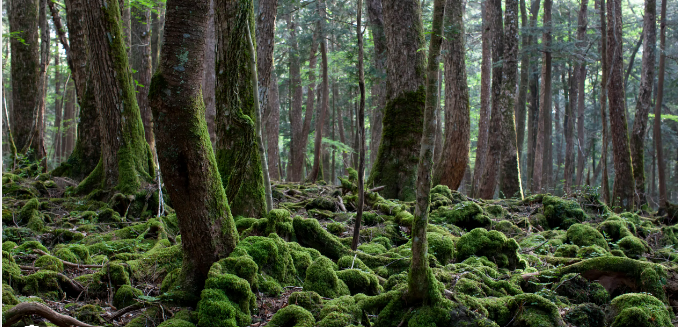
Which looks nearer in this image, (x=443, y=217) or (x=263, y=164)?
(x=263, y=164)

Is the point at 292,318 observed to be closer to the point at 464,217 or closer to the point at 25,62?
the point at 464,217

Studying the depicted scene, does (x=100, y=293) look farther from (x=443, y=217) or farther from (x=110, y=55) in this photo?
(x=443, y=217)

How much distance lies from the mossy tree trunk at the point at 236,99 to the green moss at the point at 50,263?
1855mm

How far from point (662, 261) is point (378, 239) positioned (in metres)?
3.65

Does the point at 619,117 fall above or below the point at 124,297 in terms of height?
above

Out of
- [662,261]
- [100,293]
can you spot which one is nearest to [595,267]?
[662,261]

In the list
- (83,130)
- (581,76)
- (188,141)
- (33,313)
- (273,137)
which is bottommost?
(33,313)

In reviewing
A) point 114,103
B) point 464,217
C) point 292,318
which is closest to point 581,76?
point 464,217

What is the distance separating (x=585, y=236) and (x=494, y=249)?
1818 millimetres

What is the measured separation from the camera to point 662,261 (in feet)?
19.5

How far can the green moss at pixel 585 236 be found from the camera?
20.1ft

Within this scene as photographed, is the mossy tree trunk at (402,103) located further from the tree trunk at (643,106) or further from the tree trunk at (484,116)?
the tree trunk at (643,106)

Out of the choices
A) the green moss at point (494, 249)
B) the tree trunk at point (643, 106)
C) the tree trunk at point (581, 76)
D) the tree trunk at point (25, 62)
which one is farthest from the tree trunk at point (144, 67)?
the tree trunk at point (581, 76)

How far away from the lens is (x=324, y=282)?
4078 millimetres
